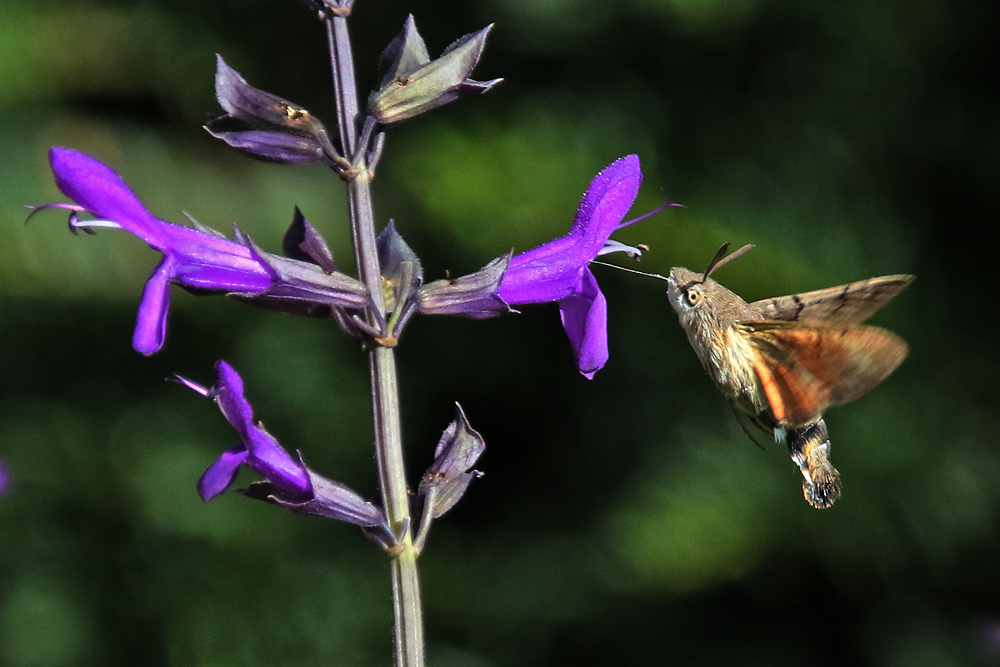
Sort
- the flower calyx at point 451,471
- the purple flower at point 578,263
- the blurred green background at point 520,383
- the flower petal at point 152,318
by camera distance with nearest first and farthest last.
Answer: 1. the flower petal at point 152,318
2. the flower calyx at point 451,471
3. the purple flower at point 578,263
4. the blurred green background at point 520,383

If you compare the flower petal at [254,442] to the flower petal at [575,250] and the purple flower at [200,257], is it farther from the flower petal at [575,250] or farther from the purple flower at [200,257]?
the flower petal at [575,250]

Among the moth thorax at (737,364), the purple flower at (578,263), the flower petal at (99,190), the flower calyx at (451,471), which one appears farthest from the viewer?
the moth thorax at (737,364)

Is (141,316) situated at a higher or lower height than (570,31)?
lower

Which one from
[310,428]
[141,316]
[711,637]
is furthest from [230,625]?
[141,316]

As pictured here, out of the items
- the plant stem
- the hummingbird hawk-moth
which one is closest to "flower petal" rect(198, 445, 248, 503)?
the plant stem

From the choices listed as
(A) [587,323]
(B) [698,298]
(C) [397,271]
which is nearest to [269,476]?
(C) [397,271]

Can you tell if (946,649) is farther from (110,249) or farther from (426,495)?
(110,249)

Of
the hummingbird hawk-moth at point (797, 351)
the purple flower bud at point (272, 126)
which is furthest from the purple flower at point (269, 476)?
the hummingbird hawk-moth at point (797, 351)

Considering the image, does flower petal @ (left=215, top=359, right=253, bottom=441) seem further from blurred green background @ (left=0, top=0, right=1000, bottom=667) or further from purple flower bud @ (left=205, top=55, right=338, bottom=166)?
blurred green background @ (left=0, top=0, right=1000, bottom=667)
